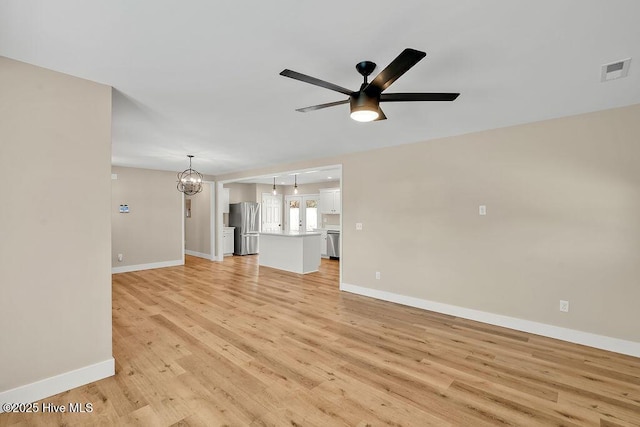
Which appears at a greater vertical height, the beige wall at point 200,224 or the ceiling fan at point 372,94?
the ceiling fan at point 372,94

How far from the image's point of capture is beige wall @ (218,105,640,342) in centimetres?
300

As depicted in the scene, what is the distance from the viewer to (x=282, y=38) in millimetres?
1818

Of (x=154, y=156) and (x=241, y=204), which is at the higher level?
(x=154, y=156)

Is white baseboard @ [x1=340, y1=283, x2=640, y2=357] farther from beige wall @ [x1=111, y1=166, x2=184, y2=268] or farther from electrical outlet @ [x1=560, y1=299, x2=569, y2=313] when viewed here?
beige wall @ [x1=111, y1=166, x2=184, y2=268]

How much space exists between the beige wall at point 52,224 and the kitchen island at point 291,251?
442 centimetres

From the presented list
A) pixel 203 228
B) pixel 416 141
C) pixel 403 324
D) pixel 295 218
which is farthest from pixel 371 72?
pixel 295 218

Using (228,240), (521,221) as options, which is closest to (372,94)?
(521,221)

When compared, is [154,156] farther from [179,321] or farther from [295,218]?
[295,218]

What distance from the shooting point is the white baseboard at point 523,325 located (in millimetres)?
2974

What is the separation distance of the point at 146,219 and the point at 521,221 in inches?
299

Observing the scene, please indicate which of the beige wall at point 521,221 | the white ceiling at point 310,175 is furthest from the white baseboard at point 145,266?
the beige wall at point 521,221

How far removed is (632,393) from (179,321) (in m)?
4.52

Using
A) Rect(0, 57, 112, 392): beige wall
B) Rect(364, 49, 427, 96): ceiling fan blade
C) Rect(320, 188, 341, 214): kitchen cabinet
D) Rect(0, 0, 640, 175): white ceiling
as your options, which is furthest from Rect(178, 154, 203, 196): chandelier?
Rect(364, 49, 427, 96): ceiling fan blade

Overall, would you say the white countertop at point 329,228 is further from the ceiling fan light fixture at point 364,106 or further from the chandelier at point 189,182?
the ceiling fan light fixture at point 364,106
